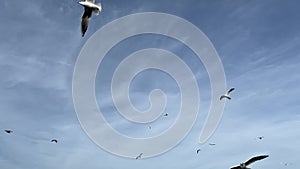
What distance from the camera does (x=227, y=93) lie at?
62.2 meters

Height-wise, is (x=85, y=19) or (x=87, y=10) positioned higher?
(x=87, y=10)

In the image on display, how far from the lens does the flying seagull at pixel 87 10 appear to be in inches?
1425

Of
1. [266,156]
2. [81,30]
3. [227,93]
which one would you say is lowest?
[266,156]

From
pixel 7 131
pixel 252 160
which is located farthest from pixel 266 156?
pixel 7 131

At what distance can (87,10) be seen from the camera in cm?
3747

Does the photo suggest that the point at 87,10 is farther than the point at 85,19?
No

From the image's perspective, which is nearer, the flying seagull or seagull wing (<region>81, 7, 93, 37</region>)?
the flying seagull

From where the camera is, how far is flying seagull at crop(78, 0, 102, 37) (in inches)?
1425

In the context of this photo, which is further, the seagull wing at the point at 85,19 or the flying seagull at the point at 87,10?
the seagull wing at the point at 85,19

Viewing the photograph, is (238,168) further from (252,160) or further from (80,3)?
(80,3)

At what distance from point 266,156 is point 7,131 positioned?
4054cm

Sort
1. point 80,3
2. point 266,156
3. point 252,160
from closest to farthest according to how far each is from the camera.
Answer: point 80,3
point 266,156
point 252,160

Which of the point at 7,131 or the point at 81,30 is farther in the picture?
the point at 7,131

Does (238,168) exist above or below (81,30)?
below
